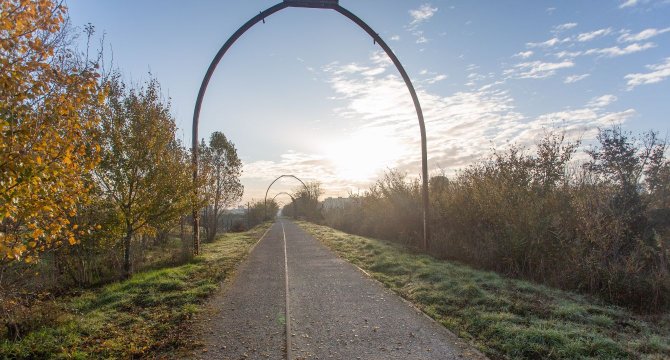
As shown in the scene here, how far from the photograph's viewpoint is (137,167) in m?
11.4

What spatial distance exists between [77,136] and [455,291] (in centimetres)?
711

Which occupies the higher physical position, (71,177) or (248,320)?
(71,177)

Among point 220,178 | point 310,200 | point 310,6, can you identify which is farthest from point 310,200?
point 310,6

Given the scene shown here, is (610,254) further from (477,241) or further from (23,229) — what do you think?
(23,229)

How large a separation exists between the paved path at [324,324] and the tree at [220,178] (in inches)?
678

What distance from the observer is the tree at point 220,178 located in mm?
27000

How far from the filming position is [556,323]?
20.1 ft

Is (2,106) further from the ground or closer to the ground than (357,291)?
further from the ground

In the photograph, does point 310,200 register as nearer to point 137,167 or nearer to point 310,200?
point 310,200

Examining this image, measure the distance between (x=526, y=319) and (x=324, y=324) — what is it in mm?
3137

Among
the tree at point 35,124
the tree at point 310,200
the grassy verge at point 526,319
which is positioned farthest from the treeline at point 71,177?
the tree at point 310,200

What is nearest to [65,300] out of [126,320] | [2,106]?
[126,320]

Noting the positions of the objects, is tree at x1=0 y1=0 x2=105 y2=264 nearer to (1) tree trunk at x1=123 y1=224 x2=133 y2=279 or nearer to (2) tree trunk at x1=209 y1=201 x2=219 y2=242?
(1) tree trunk at x1=123 y1=224 x2=133 y2=279

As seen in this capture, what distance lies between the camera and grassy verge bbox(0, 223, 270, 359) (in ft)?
18.2
